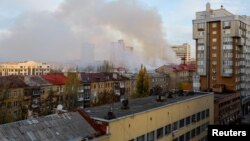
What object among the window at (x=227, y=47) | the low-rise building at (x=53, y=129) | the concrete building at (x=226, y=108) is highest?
the window at (x=227, y=47)

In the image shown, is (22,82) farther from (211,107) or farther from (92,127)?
(92,127)

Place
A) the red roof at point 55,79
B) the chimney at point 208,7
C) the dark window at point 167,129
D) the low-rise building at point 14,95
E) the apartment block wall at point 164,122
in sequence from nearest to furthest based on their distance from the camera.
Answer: the apartment block wall at point 164,122 < the dark window at point 167,129 < the low-rise building at point 14,95 < the red roof at point 55,79 < the chimney at point 208,7

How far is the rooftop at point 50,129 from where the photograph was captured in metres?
14.6

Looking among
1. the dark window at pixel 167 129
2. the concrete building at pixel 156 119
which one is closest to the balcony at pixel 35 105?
the concrete building at pixel 156 119

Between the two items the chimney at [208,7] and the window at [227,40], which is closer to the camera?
the window at [227,40]

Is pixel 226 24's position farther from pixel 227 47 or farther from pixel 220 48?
pixel 220 48

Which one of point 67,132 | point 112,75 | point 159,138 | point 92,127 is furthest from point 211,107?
point 112,75

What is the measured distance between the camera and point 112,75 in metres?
68.0

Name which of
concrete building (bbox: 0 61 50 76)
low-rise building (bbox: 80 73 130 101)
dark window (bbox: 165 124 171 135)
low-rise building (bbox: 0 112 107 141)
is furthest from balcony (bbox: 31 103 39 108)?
concrete building (bbox: 0 61 50 76)

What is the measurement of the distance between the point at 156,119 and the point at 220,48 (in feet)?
129

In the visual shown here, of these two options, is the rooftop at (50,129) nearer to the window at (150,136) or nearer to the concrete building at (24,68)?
the window at (150,136)

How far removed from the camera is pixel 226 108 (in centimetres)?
4597

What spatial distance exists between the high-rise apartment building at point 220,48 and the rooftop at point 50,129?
40918 millimetres

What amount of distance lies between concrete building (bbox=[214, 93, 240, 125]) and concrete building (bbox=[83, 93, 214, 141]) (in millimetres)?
9654
